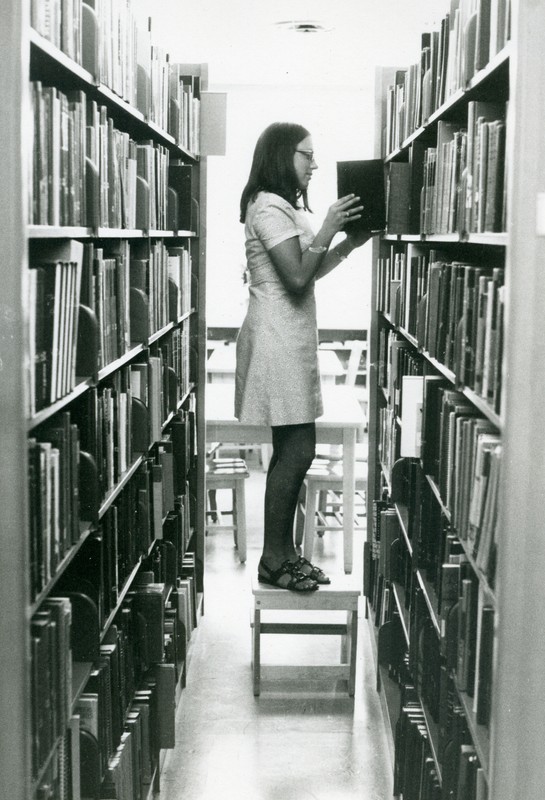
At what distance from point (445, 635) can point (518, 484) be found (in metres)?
0.58

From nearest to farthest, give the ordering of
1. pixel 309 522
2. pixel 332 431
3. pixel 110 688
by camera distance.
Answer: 1. pixel 110 688
2. pixel 332 431
3. pixel 309 522

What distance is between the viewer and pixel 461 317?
215 centimetres

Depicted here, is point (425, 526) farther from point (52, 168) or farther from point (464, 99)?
point (52, 168)

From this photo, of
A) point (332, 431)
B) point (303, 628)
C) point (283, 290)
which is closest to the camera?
point (283, 290)

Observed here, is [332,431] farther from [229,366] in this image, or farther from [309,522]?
[229,366]

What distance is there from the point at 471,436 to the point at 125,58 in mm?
1371

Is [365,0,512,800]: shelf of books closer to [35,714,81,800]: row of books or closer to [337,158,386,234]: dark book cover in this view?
[337,158,386,234]: dark book cover

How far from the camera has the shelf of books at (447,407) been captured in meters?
1.88

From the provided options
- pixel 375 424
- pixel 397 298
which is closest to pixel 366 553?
pixel 375 424

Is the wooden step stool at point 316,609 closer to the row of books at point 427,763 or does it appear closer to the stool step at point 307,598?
the stool step at point 307,598

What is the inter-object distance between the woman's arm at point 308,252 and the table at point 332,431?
63.1 inches

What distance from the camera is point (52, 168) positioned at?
5.83ft

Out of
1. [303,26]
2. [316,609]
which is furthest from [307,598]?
[303,26]

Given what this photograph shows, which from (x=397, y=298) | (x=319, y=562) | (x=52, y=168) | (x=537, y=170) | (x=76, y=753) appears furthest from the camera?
(x=319, y=562)
